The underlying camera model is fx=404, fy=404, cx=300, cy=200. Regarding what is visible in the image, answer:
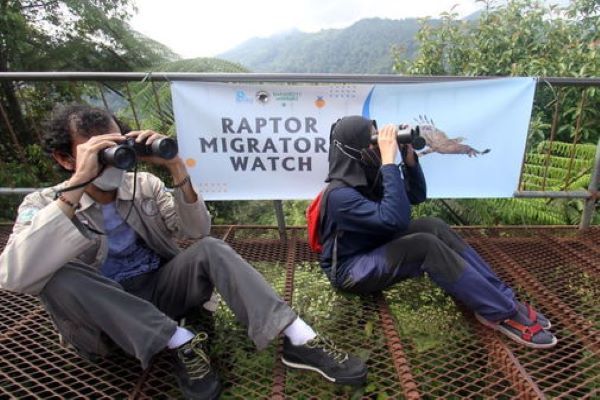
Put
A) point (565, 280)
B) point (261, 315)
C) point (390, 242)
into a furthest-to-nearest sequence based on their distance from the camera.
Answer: point (565, 280)
point (390, 242)
point (261, 315)

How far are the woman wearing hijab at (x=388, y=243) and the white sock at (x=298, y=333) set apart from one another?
0.52m

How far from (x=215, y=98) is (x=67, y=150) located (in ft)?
3.32

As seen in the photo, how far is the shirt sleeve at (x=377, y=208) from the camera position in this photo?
6.67 ft

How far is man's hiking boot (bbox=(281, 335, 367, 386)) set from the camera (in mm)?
1698

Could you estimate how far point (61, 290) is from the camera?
1590 millimetres

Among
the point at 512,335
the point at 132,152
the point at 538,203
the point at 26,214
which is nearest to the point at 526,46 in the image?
the point at 538,203

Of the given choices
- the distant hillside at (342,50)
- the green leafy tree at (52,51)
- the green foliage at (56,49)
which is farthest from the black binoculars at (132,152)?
the distant hillside at (342,50)

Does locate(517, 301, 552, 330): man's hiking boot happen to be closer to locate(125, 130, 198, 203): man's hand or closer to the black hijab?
the black hijab

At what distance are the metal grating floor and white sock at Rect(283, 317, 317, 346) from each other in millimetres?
152

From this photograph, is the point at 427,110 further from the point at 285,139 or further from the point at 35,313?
the point at 35,313

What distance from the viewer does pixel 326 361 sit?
5.67 feet

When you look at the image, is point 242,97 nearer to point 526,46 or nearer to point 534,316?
point 534,316

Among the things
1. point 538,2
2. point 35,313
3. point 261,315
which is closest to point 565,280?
point 261,315

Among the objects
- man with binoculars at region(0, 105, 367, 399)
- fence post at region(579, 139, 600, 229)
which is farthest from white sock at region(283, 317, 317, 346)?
fence post at region(579, 139, 600, 229)
